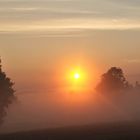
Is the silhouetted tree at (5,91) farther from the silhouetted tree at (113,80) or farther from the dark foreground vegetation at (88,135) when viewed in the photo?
the silhouetted tree at (113,80)

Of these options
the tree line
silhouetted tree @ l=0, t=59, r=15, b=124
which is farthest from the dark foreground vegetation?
the tree line

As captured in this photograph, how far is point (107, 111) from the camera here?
522ft

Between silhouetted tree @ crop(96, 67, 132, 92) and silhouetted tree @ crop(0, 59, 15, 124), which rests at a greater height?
silhouetted tree @ crop(96, 67, 132, 92)

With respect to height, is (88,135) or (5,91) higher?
(5,91)

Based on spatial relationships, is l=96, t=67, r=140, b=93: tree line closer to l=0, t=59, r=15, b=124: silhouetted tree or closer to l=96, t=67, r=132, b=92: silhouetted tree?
Answer: l=96, t=67, r=132, b=92: silhouetted tree

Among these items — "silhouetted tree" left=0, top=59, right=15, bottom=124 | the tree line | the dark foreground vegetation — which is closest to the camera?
the dark foreground vegetation

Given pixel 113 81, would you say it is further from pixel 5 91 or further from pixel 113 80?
pixel 5 91

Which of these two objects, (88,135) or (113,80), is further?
(113,80)

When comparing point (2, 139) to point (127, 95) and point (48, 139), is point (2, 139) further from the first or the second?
point (127, 95)

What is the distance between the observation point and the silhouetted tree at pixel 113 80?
532 feet

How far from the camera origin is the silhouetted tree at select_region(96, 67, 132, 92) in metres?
162

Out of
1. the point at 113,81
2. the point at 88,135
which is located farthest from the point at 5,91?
the point at 113,81

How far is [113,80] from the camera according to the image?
162750mm

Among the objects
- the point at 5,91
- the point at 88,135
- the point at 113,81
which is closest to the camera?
the point at 88,135
